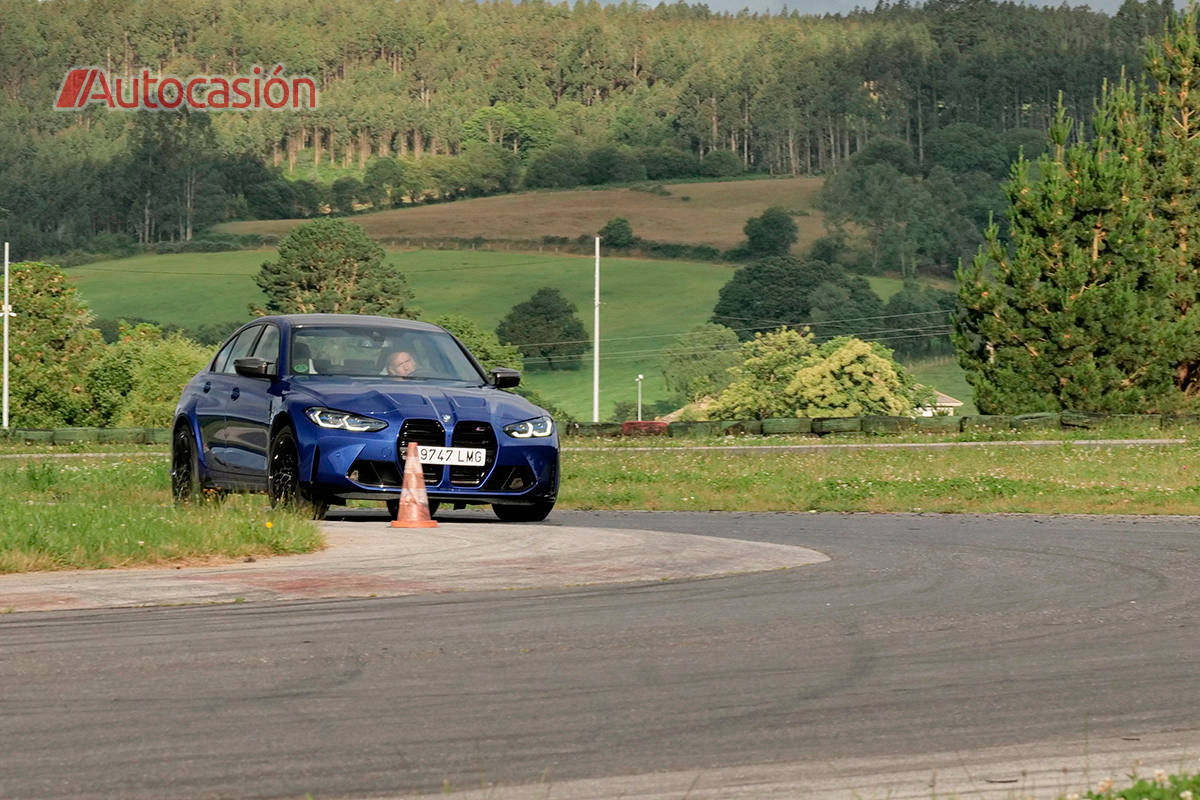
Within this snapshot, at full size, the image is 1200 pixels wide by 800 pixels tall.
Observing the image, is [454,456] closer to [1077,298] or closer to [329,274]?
[1077,298]

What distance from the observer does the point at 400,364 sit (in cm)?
1609

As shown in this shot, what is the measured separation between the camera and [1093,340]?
179 feet

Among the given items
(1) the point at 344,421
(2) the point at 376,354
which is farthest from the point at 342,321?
(1) the point at 344,421

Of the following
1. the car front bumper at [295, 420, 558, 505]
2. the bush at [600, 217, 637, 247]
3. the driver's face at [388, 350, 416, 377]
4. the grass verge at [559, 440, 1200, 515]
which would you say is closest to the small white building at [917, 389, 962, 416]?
the grass verge at [559, 440, 1200, 515]

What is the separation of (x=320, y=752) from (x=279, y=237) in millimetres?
190743

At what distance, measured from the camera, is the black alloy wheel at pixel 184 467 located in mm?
16703

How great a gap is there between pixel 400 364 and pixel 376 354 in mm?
271

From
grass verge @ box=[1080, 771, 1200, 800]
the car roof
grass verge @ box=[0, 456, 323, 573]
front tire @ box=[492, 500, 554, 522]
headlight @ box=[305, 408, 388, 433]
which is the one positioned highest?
the car roof

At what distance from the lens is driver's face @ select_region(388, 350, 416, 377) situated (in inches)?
631

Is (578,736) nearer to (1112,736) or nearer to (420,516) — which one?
(1112,736)

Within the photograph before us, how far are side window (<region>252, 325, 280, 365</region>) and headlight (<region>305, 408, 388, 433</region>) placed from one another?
1.53 metres

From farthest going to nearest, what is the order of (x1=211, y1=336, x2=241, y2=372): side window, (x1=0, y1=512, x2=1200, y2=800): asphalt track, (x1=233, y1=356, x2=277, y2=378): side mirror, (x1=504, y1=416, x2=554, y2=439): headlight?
(x1=211, y1=336, x2=241, y2=372): side window, (x1=233, y1=356, x2=277, y2=378): side mirror, (x1=504, y1=416, x2=554, y2=439): headlight, (x1=0, y1=512, x2=1200, y2=800): asphalt track

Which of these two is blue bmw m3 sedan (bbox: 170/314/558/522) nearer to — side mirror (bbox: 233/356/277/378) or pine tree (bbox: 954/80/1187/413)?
side mirror (bbox: 233/356/277/378)

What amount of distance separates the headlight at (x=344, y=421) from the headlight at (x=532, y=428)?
111cm
